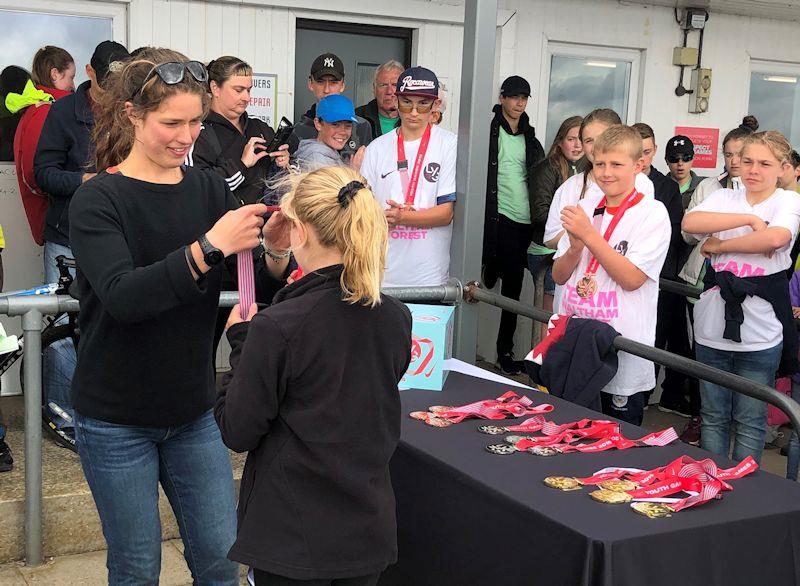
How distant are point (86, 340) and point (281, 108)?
436cm

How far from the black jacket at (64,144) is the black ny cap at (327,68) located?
1.48 meters

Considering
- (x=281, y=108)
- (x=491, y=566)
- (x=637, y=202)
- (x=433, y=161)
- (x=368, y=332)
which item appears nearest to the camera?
(x=368, y=332)

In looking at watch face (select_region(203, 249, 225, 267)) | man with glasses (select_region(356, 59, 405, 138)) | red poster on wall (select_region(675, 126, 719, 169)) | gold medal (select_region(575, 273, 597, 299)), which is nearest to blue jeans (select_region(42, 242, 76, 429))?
gold medal (select_region(575, 273, 597, 299))

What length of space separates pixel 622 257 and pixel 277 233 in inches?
68.3

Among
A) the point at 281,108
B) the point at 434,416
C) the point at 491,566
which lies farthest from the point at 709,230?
the point at 281,108

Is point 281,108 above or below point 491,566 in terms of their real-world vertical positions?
above

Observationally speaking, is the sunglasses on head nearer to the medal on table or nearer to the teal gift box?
the medal on table

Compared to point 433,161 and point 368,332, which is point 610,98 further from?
point 368,332

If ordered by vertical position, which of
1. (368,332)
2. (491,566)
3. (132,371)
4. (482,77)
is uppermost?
(482,77)

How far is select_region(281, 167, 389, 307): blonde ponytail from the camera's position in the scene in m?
2.16

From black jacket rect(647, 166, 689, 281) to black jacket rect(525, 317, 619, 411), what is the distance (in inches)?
96.0

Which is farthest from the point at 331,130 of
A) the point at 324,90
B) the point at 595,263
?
the point at 595,263

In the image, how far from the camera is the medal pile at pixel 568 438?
9.64 ft

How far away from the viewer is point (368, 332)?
219 centimetres
